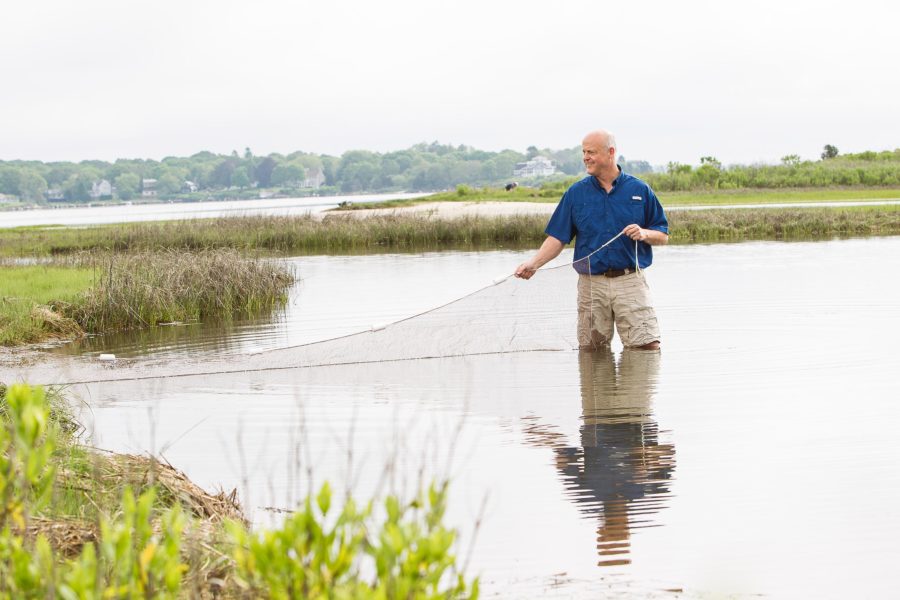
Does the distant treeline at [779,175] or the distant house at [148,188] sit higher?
the distant house at [148,188]

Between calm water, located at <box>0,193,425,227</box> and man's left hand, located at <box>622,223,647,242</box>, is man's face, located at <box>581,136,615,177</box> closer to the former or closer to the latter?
man's left hand, located at <box>622,223,647,242</box>

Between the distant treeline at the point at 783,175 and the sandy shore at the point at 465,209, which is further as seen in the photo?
the distant treeline at the point at 783,175

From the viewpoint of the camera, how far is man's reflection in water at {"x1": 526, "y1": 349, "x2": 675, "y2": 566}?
5.38 metres

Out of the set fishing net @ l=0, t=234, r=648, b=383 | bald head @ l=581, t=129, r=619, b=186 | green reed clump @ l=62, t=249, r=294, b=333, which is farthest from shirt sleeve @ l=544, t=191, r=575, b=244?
green reed clump @ l=62, t=249, r=294, b=333

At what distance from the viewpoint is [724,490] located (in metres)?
5.79

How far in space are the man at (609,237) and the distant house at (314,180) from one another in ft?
626

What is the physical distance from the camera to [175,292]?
52.2ft

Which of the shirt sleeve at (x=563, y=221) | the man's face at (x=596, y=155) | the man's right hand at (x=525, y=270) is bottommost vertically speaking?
the man's right hand at (x=525, y=270)

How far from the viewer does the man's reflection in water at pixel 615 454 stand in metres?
5.38

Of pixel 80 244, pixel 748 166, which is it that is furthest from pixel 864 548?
pixel 748 166

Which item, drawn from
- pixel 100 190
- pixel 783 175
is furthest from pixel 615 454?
pixel 100 190

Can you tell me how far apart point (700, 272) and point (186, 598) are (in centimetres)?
1671

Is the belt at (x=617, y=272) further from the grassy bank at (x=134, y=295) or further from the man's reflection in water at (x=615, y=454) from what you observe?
the grassy bank at (x=134, y=295)

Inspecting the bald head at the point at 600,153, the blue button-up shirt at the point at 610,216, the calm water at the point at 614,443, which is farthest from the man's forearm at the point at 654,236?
the calm water at the point at 614,443
